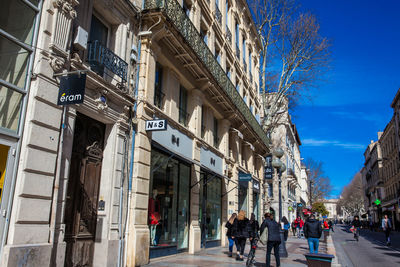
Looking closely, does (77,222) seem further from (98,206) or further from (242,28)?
(242,28)

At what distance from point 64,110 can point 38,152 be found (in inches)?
45.0

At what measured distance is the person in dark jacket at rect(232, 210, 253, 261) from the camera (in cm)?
1154

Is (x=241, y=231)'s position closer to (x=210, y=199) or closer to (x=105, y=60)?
(x=210, y=199)

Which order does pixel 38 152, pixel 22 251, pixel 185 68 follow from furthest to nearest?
pixel 185 68
pixel 38 152
pixel 22 251

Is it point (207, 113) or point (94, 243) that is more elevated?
point (207, 113)

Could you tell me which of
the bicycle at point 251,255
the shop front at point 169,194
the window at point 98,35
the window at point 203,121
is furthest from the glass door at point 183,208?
the window at point 98,35

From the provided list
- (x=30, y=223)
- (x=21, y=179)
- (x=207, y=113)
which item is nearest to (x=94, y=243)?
(x=30, y=223)

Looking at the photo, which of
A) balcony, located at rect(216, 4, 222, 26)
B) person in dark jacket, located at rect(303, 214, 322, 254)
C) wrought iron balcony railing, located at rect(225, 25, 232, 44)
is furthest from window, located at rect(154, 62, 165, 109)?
wrought iron balcony railing, located at rect(225, 25, 232, 44)

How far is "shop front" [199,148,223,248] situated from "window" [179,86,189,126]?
5.88ft

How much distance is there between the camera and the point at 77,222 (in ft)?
27.6

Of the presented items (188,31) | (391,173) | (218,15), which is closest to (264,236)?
(188,31)

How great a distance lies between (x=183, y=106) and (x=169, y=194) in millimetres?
3945

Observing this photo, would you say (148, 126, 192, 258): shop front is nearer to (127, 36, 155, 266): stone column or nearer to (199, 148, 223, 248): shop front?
(127, 36, 155, 266): stone column

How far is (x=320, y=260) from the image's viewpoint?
6.35 m
